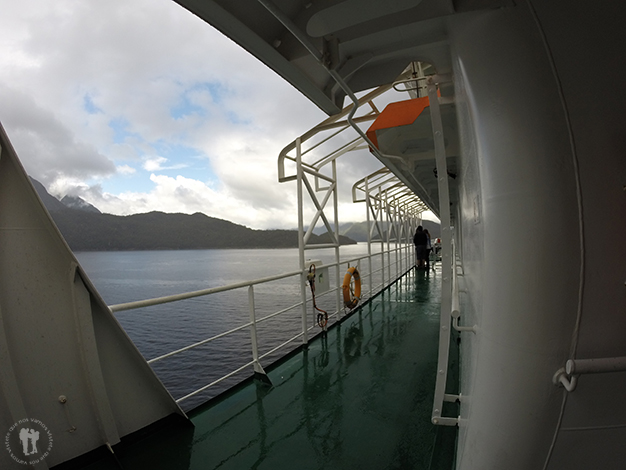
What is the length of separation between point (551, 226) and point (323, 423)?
1.97 meters

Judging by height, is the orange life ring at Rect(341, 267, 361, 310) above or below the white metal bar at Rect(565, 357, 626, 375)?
below

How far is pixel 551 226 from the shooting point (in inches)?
27.2

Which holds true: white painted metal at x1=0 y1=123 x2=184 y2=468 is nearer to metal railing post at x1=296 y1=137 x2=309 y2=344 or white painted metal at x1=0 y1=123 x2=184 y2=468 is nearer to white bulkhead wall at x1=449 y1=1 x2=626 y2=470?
white bulkhead wall at x1=449 y1=1 x2=626 y2=470

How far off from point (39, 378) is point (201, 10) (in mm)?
1709

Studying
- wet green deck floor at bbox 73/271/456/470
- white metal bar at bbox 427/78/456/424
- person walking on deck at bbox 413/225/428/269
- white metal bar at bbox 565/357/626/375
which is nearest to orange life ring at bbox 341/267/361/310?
wet green deck floor at bbox 73/271/456/470

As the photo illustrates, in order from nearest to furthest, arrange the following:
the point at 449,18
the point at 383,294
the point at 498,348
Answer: the point at 498,348 < the point at 449,18 < the point at 383,294

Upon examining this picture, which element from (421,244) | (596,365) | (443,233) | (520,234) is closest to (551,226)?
(520,234)

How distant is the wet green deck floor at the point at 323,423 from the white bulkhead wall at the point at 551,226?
124 centimetres

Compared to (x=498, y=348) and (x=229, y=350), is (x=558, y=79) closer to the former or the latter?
(x=498, y=348)

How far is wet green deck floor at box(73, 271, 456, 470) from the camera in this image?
180cm

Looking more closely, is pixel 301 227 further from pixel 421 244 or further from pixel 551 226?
pixel 421 244

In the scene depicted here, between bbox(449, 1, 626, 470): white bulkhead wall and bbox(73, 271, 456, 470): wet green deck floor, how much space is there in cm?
124

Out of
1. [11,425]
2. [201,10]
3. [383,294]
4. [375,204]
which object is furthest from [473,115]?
[375,204]

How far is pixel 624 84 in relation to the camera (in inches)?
25.1
